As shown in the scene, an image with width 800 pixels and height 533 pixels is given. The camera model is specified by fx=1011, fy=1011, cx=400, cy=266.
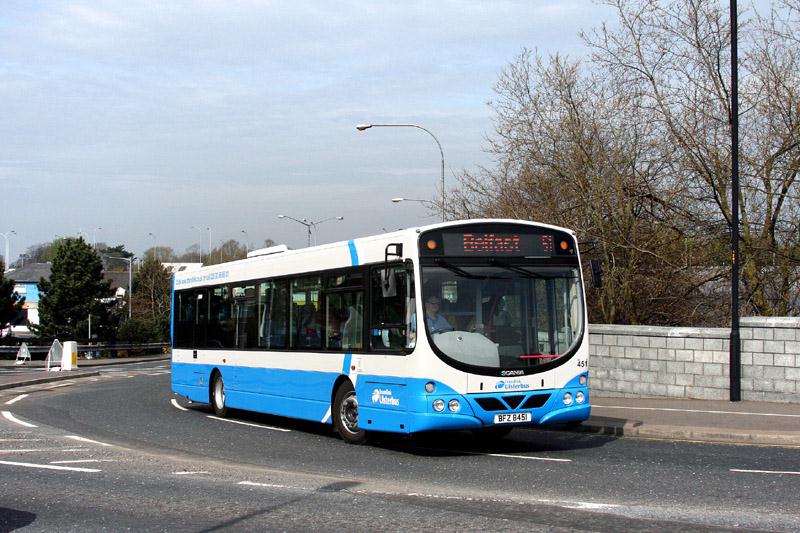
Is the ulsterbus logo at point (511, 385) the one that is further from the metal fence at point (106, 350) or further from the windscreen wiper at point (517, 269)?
the metal fence at point (106, 350)

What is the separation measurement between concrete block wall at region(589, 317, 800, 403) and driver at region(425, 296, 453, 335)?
331 inches

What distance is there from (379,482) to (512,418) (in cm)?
283

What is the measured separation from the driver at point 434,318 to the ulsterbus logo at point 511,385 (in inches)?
36.3

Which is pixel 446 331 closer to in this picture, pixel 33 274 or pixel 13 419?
pixel 13 419

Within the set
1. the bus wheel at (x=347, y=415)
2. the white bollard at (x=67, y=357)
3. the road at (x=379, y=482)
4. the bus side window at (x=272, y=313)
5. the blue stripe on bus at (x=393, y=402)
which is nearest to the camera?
the road at (x=379, y=482)

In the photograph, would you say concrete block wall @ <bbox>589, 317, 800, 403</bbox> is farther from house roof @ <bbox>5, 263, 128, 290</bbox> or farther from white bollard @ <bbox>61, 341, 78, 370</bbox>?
house roof @ <bbox>5, 263, 128, 290</bbox>

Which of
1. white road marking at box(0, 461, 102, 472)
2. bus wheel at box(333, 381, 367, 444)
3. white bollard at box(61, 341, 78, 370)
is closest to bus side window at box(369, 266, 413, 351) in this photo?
bus wheel at box(333, 381, 367, 444)

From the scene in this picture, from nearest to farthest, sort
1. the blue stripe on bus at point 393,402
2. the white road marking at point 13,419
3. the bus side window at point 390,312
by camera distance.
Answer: the blue stripe on bus at point 393,402 → the bus side window at point 390,312 → the white road marking at point 13,419

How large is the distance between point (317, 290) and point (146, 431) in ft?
12.6

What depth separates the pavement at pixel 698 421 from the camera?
13.9 meters

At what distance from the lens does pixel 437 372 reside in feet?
40.3

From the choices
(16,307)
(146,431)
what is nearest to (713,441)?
(146,431)

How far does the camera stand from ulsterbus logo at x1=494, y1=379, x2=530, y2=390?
12.5 meters

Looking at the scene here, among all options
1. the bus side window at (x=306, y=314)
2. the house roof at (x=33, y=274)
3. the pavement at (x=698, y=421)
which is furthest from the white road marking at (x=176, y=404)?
the house roof at (x=33, y=274)
